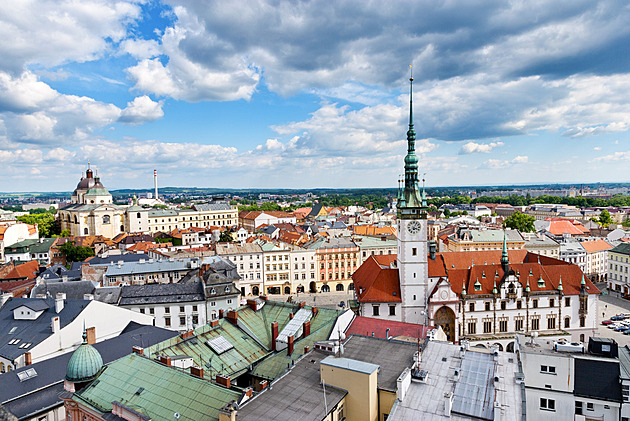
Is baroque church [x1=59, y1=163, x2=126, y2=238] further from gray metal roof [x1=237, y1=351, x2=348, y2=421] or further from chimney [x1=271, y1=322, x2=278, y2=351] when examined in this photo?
gray metal roof [x1=237, y1=351, x2=348, y2=421]

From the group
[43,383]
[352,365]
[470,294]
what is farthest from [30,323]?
[470,294]

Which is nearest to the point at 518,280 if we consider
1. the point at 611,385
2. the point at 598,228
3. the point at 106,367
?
the point at 611,385

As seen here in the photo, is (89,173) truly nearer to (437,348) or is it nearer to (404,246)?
(404,246)

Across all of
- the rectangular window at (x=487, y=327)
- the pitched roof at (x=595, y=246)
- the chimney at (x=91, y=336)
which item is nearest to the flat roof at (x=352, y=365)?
the chimney at (x=91, y=336)

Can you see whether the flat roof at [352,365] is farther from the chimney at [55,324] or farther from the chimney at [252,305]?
the chimney at [55,324]

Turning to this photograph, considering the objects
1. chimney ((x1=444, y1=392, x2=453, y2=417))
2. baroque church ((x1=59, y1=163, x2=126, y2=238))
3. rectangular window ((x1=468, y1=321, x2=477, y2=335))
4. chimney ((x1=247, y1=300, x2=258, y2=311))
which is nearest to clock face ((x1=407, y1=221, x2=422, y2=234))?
rectangular window ((x1=468, y1=321, x2=477, y2=335))
